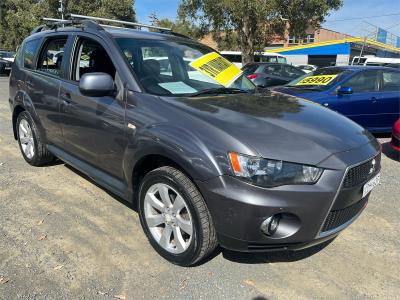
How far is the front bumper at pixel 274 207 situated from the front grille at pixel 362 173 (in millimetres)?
41

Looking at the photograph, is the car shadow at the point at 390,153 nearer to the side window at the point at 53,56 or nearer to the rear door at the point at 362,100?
the rear door at the point at 362,100

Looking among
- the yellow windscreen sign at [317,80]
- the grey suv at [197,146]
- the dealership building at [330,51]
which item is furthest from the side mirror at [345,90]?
the dealership building at [330,51]

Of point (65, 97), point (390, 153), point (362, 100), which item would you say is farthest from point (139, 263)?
point (362, 100)

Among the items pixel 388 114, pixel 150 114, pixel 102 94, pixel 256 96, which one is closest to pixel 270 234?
pixel 150 114

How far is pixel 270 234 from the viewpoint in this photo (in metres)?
2.61

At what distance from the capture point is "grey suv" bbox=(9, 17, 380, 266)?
257cm

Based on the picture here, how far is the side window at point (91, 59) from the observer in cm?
370

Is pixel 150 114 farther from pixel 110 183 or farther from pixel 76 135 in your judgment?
pixel 76 135

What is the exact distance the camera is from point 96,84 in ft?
10.8

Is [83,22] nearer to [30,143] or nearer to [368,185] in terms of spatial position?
[30,143]

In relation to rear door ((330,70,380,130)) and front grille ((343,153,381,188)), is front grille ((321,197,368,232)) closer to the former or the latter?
front grille ((343,153,381,188))

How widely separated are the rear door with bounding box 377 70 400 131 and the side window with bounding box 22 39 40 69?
5899mm

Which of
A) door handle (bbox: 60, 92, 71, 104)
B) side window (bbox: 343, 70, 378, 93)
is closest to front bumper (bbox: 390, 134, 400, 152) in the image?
side window (bbox: 343, 70, 378, 93)

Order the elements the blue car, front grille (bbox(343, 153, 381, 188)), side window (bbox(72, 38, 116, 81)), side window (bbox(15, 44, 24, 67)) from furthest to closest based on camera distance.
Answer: the blue car, side window (bbox(15, 44, 24, 67)), side window (bbox(72, 38, 116, 81)), front grille (bbox(343, 153, 381, 188))
